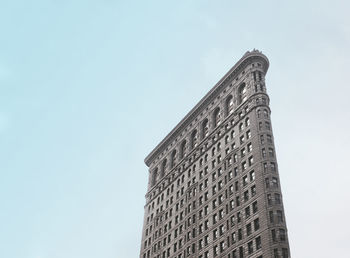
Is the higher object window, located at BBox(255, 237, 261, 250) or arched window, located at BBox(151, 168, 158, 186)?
arched window, located at BBox(151, 168, 158, 186)

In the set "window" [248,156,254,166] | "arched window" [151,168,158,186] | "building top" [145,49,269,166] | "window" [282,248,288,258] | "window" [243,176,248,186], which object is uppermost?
"building top" [145,49,269,166]

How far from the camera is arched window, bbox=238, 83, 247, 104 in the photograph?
97856 millimetres

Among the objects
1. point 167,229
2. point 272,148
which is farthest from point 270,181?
point 167,229

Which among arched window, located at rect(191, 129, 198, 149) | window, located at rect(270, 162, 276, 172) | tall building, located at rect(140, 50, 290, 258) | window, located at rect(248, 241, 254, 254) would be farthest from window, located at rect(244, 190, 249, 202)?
arched window, located at rect(191, 129, 198, 149)

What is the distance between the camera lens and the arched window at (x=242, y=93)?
97.9m

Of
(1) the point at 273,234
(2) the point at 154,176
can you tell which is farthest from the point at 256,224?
(2) the point at 154,176

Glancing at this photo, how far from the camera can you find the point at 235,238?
7431cm

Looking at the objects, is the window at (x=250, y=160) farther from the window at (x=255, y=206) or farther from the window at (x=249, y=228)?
the window at (x=249, y=228)

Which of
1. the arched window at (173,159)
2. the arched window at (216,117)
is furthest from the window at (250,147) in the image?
the arched window at (173,159)

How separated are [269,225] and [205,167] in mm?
29604

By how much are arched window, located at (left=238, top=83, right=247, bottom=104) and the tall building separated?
0.23 m

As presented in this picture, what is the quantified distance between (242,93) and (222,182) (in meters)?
23.4

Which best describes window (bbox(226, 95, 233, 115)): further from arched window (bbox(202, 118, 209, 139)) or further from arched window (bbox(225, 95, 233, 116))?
arched window (bbox(202, 118, 209, 139))

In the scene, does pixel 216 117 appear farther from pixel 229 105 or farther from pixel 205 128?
pixel 229 105
